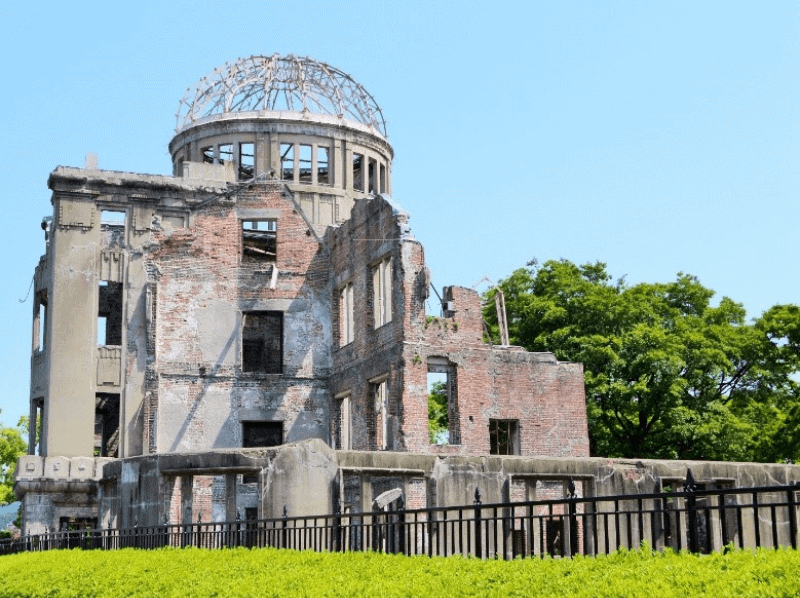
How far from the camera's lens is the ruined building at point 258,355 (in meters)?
24.5

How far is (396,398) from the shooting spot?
2827cm

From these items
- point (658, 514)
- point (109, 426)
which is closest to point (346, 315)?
point (109, 426)

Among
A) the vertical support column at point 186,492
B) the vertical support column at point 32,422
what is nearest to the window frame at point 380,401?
the vertical support column at point 186,492

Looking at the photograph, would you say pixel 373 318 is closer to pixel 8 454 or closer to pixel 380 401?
pixel 380 401

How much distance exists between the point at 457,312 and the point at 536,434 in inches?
157

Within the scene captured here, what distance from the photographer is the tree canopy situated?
36.4 meters

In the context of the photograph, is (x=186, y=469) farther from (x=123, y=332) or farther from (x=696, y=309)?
(x=696, y=309)

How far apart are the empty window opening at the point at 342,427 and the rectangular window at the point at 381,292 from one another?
2.96 m

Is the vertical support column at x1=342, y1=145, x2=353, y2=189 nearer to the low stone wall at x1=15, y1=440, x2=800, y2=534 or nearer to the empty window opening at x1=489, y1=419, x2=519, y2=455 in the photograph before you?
the empty window opening at x1=489, y1=419, x2=519, y2=455

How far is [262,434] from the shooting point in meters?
33.6

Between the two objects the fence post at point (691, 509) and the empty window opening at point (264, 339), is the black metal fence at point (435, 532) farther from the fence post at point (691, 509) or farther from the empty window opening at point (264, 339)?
the empty window opening at point (264, 339)

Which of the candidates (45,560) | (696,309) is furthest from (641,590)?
(696,309)

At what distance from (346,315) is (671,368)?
35.9ft

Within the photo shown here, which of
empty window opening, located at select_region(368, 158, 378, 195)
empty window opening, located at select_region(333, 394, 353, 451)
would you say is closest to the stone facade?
empty window opening, located at select_region(333, 394, 353, 451)
